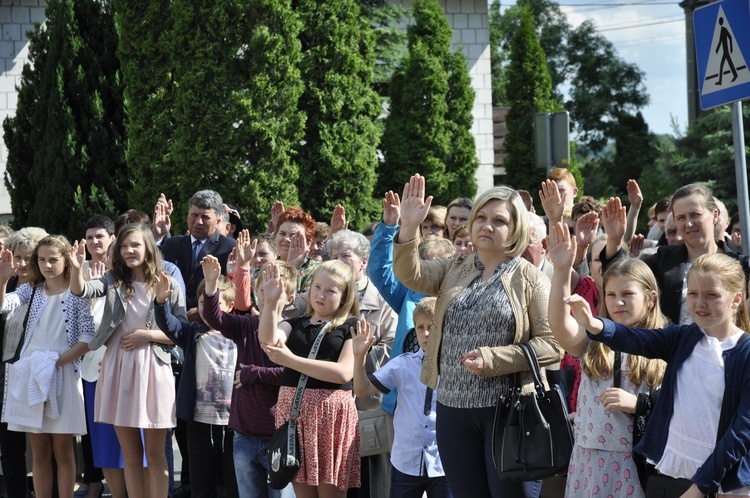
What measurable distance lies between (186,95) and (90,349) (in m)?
7.25

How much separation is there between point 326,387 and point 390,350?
715 mm

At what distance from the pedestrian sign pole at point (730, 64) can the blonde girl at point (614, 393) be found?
5.61 ft

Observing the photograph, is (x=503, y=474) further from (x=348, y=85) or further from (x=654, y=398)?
(x=348, y=85)

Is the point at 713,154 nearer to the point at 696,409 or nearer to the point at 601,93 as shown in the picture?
the point at 601,93

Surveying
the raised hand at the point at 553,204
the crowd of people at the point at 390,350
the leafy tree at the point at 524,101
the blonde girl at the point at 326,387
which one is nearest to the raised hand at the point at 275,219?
the crowd of people at the point at 390,350

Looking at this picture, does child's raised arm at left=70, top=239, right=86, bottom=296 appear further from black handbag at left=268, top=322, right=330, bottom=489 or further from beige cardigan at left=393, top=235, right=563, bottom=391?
beige cardigan at left=393, top=235, right=563, bottom=391

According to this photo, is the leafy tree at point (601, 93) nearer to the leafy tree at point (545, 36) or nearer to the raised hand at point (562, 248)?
the leafy tree at point (545, 36)

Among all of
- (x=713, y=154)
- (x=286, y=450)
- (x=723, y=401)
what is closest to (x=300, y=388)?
(x=286, y=450)

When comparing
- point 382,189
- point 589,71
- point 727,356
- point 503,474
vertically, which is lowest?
point 503,474

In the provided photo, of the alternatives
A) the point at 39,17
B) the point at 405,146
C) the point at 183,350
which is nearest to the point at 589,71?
the point at 405,146

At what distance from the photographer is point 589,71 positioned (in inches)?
1698

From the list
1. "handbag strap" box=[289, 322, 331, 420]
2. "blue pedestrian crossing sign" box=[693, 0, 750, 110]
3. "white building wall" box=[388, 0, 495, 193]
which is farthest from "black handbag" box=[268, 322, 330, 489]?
"white building wall" box=[388, 0, 495, 193]

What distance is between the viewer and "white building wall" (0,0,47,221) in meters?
18.7

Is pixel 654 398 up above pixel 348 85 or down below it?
below
